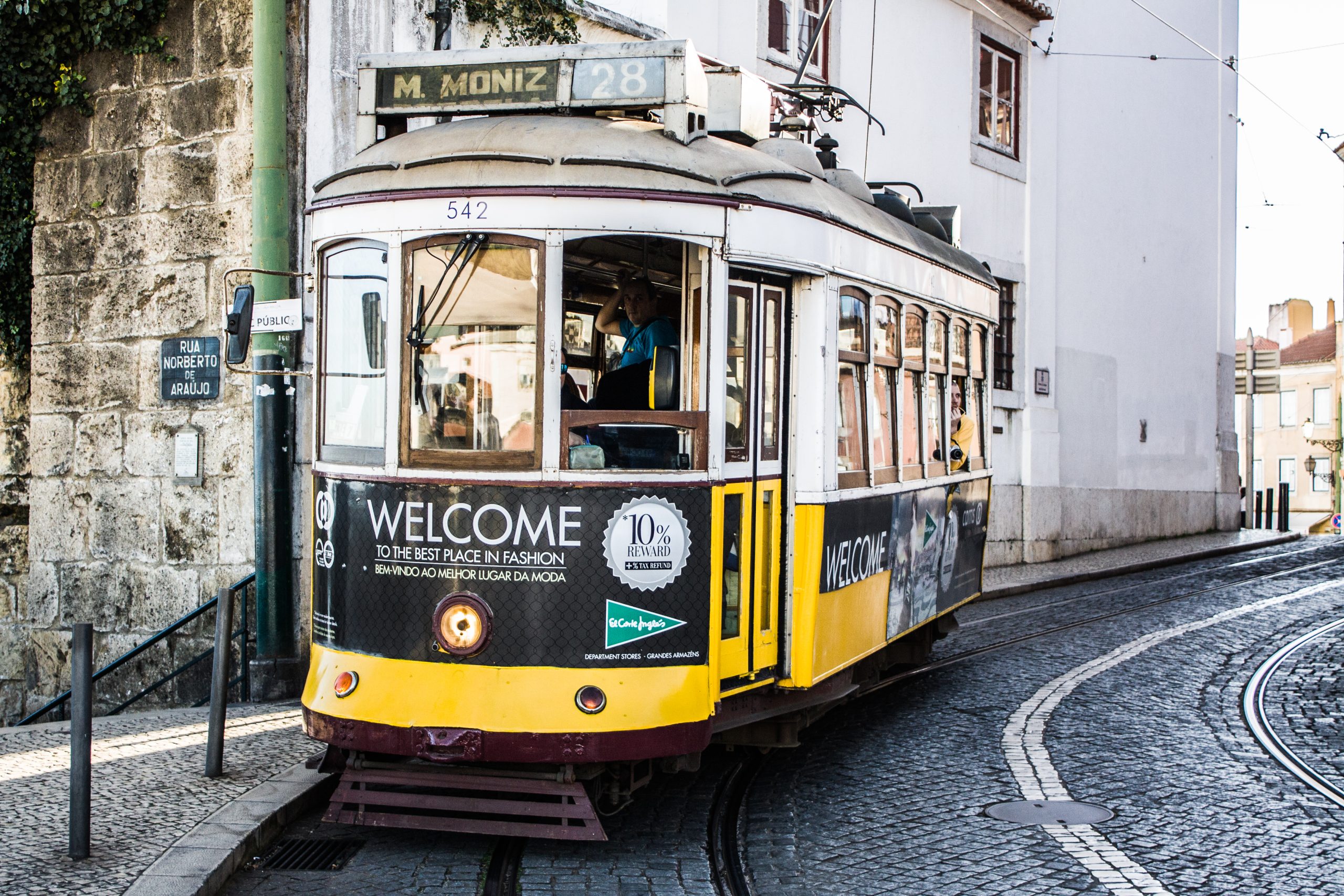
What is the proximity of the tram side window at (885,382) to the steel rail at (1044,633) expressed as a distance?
126 centimetres

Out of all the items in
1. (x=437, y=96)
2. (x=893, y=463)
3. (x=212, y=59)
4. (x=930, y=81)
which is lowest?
(x=893, y=463)

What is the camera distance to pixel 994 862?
558 centimetres

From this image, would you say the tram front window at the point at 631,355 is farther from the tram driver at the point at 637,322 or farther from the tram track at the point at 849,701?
the tram track at the point at 849,701

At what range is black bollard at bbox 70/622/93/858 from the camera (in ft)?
17.0

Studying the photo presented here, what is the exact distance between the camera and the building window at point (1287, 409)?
5656cm

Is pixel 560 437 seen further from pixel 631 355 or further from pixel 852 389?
pixel 852 389

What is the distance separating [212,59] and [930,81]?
10.6 m

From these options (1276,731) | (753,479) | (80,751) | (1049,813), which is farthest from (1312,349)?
(80,751)

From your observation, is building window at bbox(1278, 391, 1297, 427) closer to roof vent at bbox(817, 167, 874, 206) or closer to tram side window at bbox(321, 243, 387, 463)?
roof vent at bbox(817, 167, 874, 206)

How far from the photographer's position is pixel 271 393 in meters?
8.77

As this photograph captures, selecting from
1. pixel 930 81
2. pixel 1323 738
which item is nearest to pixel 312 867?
pixel 1323 738

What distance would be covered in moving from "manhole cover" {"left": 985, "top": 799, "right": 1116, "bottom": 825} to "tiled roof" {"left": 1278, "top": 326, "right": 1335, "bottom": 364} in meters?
53.5

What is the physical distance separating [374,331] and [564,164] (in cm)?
106

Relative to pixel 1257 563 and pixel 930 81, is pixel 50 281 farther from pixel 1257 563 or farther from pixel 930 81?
pixel 1257 563
